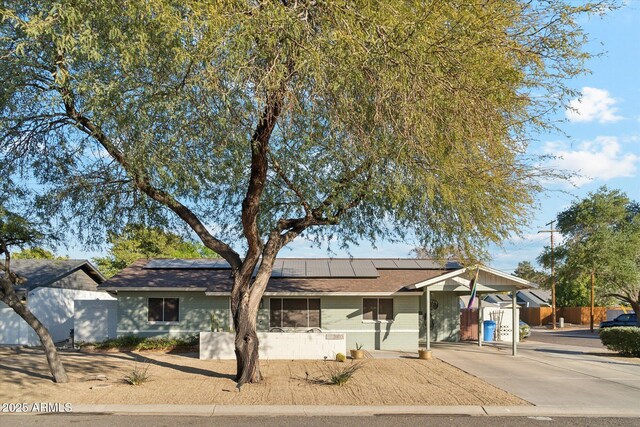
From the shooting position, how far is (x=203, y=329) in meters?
24.1

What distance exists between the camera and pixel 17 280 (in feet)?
54.9

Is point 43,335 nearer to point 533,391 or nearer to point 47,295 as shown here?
point 533,391

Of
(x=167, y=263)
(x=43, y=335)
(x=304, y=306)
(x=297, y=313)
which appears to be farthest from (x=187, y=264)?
(x=43, y=335)

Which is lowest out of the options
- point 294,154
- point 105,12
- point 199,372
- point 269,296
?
point 199,372

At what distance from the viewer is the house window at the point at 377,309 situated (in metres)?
24.5

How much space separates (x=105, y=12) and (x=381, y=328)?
16895 millimetres

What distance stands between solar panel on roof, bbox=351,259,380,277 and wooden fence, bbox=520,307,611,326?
38380 millimetres

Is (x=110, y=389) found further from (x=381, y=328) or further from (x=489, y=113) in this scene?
(x=381, y=328)

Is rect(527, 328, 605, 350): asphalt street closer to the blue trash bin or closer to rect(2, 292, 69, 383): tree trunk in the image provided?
the blue trash bin

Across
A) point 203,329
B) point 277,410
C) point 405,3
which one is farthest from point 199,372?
point 405,3

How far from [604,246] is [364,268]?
2167 cm

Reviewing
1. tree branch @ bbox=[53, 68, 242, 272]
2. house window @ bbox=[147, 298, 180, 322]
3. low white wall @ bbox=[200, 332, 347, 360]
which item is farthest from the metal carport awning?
tree branch @ bbox=[53, 68, 242, 272]

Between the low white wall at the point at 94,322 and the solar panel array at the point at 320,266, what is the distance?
2859mm

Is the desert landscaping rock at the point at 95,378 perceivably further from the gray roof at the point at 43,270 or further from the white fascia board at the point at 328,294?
the gray roof at the point at 43,270
